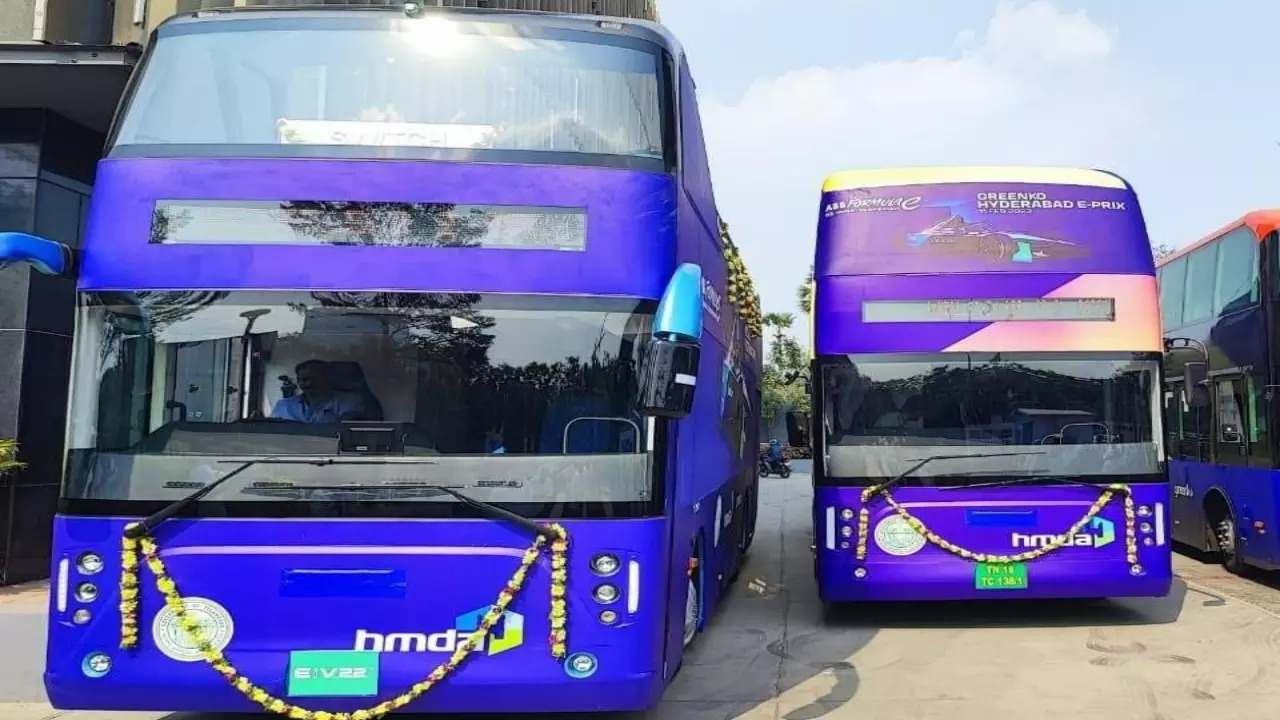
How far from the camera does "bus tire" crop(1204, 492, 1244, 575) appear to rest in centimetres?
1009

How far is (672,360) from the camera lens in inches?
162

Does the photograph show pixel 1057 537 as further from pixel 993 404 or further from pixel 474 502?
pixel 474 502

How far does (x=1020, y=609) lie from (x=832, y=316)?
3.13 meters

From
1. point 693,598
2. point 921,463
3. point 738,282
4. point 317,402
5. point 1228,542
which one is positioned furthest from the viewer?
point 1228,542

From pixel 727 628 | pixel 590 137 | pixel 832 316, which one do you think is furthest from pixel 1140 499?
pixel 590 137

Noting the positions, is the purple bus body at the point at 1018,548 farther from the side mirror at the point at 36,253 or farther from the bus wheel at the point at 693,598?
the side mirror at the point at 36,253

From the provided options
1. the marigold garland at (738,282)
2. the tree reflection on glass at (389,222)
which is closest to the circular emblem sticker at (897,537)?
the marigold garland at (738,282)

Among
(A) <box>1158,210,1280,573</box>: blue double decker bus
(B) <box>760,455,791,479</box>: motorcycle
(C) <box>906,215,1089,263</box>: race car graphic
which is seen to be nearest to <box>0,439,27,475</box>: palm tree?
(C) <box>906,215,1089,263</box>: race car graphic

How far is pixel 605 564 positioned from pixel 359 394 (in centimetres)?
133

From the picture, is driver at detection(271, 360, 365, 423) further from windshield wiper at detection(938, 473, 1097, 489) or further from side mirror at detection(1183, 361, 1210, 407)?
side mirror at detection(1183, 361, 1210, 407)

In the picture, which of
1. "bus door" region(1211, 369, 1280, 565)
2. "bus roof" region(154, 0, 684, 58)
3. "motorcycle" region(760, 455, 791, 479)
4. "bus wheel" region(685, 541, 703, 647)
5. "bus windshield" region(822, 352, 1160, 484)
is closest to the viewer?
"bus roof" region(154, 0, 684, 58)

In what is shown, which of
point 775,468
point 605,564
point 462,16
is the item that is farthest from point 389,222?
point 775,468

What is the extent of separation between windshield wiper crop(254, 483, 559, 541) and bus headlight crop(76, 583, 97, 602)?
0.88 meters

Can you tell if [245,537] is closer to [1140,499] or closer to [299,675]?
[299,675]
